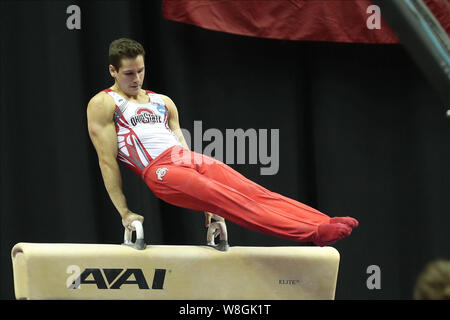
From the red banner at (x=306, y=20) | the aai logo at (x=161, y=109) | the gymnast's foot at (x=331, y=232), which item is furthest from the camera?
the red banner at (x=306, y=20)

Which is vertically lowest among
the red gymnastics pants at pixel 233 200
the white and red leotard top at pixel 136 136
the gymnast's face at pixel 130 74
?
the red gymnastics pants at pixel 233 200

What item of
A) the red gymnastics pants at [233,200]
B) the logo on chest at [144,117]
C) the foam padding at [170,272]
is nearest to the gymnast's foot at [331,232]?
the red gymnastics pants at [233,200]

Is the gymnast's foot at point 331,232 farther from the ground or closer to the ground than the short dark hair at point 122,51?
closer to the ground

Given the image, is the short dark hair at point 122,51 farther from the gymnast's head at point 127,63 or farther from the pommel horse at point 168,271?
the pommel horse at point 168,271

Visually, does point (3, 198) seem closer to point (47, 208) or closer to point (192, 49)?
point (47, 208)

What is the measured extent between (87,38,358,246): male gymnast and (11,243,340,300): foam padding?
6.6 inches

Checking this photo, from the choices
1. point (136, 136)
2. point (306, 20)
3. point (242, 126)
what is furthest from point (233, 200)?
point (306, 20)

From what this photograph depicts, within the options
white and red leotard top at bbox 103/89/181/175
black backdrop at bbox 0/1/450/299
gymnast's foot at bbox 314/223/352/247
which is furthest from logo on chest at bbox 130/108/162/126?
black backdrop at bbox 0/1/450/299

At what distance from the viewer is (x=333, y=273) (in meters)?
2.83

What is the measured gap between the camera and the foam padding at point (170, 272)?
260 cm

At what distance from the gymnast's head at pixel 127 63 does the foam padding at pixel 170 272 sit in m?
0.66

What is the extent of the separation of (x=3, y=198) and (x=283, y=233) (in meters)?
1.93

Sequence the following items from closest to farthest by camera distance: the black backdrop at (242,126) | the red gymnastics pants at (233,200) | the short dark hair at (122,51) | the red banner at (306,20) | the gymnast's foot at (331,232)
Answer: the gymnast's foot at (331,232)
the red gymnastics pants at (233,200)
the short dark hair at (122,51)
the black backdrop at (242,126)
the red banner at (306,20)

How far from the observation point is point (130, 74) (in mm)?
2715
